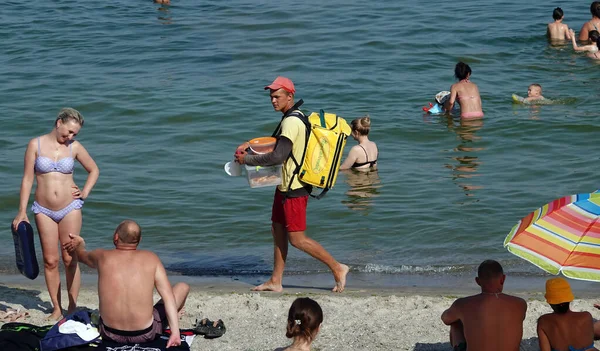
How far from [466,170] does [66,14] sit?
43.5 feet

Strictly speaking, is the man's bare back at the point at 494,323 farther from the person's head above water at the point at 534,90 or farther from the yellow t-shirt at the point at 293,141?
the person's head above water at the point at 534,90

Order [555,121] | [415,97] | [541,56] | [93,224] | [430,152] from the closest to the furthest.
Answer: [93,224] < [430,152] < [555,121] < [415,97] < [541,56]

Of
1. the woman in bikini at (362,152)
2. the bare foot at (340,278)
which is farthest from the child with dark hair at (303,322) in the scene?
the woman in bikini at (362,152)

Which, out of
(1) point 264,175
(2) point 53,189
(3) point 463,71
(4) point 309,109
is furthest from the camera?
(4) point 309,109

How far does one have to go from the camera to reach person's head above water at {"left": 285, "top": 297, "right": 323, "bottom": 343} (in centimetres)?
505

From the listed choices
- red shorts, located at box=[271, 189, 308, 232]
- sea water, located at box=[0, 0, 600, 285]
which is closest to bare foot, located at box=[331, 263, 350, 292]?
red shorts, located at box=[271, 189, 308, 232]

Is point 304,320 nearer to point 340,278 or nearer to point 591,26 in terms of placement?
point 340,278

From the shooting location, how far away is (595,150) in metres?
12.2

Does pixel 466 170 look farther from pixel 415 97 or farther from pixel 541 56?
pixel 541 56

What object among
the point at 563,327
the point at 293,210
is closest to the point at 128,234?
the point at 293,210

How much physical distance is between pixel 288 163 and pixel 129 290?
182 cm

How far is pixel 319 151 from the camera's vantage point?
6848mm

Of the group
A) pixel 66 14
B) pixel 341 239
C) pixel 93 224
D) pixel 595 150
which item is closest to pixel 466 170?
pixel 595 150

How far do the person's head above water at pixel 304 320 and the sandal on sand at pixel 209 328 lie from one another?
1346 mm
